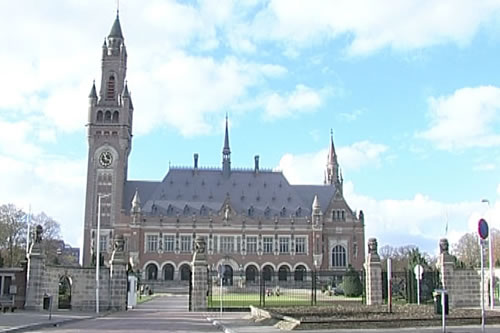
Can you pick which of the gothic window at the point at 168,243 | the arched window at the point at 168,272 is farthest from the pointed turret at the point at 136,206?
the arched window at the point at 168,272

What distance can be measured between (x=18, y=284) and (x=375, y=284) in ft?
69.2

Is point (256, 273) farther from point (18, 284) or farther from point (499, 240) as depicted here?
point (18, 284)

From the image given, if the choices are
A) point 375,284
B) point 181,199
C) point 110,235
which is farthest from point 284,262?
point 375,284

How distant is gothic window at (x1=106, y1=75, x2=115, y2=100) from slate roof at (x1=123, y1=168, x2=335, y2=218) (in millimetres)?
14363

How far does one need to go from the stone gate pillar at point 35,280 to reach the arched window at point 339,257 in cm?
7248

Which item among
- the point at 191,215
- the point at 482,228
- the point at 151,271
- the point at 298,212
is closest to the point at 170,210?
the point at 191,215

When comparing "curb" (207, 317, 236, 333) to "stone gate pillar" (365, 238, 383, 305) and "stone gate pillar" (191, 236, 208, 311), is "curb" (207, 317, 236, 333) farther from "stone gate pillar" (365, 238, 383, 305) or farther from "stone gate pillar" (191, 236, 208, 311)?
"stone gate pillar" (365, 238, 383, 305)

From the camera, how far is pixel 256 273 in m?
101

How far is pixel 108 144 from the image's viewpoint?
100562mm

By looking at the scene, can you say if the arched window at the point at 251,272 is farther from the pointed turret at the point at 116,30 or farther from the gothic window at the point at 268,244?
the pointed turret at the point at 116,30

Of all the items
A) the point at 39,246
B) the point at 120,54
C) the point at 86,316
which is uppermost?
the point at 120,54

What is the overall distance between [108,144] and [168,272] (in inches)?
874

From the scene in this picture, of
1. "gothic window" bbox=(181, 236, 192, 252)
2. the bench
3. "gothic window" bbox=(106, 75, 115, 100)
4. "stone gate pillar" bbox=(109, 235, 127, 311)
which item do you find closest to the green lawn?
"stone gate pillar" bbox=(109, 235, 127, 311)

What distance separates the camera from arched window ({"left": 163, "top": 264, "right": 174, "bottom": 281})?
102 m
